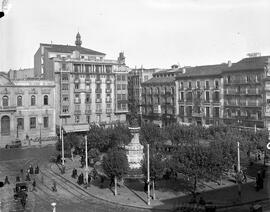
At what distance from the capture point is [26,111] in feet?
247

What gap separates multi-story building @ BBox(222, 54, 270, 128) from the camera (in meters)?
71.2

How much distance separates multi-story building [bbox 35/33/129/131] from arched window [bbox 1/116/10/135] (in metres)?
10.9

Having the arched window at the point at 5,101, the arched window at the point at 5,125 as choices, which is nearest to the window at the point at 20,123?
the arched window at the point at 5,125

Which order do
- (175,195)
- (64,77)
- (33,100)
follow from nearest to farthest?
(175,195) → (33,100) → (64,77)

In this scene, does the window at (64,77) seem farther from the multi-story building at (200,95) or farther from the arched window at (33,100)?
the multi-story building at (200,95)

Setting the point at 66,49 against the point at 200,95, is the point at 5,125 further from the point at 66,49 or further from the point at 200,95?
the point at 200,95

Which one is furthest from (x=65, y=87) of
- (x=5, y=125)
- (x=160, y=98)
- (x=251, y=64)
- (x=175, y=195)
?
(x=175, y=195)

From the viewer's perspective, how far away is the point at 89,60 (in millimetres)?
83688

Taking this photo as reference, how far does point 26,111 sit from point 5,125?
Answer: 4.54m

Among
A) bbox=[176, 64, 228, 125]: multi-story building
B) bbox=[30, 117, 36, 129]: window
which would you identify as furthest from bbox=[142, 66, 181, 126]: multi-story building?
bbox=[30, 117, 36, 129]: window

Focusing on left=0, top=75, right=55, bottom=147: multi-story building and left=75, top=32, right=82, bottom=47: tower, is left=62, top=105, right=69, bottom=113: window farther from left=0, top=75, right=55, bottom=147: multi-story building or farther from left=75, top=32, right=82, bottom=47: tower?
left=75, top=32, right=82, bottom=47: tower

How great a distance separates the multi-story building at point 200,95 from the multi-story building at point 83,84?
39.0 ft

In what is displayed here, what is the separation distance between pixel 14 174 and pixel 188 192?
19.6 meters

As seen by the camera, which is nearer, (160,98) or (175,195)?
(175,195)
